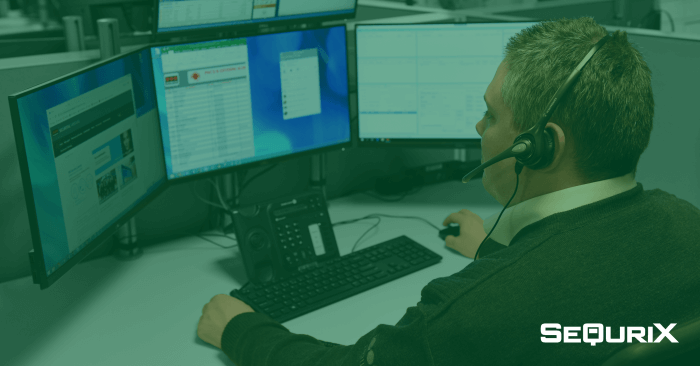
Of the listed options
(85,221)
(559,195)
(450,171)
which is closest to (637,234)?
(559,195)

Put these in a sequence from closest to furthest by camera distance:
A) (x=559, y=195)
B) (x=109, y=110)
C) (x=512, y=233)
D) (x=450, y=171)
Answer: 1. (x=559, y=195)
2. (x=512, y=233)
3. (x=109, y=110)
4. (x=450, y=171)

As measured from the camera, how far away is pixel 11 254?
126 centimetres

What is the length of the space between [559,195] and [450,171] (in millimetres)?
1097

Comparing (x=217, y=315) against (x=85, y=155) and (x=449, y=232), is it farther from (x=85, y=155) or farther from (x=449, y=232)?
(x=449, y=232)

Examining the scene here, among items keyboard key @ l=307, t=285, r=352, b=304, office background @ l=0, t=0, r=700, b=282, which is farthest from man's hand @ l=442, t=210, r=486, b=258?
keyboard key @ l=307, t=285, r=352, b=304

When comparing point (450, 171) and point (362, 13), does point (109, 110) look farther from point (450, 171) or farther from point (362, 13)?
point (362, 13)

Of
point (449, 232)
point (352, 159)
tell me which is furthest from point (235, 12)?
point (449, 232)

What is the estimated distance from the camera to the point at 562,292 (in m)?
0.64

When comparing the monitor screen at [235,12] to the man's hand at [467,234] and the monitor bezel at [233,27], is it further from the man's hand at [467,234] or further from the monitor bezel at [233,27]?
the man's hand at [467,234]

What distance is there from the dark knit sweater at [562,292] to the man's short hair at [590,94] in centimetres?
6

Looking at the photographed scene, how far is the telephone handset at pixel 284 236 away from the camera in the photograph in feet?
4.08

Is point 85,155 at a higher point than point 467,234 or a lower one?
higher

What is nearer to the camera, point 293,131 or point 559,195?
point 559,195

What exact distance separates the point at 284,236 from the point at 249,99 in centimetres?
34
